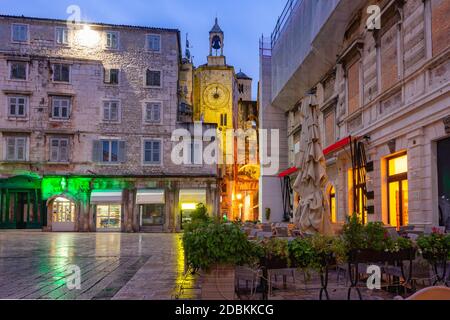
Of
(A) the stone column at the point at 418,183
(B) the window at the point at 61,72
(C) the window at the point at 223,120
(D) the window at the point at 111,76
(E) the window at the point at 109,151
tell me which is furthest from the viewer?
(C) the window at the point at 223,120

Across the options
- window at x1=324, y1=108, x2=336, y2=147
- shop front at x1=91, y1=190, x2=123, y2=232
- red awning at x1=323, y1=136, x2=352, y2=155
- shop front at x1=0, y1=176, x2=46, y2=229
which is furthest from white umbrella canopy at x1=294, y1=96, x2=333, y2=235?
shop front at x1=0, y1=176, x2=46, y2=229

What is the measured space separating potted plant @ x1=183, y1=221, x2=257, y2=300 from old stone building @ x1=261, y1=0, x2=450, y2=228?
246 inches

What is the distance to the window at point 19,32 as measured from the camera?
35.8 m

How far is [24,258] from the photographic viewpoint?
13.5 m

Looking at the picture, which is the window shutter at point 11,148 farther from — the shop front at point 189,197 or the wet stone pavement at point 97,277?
the wet stone pavement at point 97,277

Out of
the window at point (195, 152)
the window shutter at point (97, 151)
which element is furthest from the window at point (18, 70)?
the window at point (195, 152)

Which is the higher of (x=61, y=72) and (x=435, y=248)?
(x=61, y=72)

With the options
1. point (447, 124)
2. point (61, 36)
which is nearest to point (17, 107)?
point (61, 36)

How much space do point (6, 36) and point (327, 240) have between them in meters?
36.0

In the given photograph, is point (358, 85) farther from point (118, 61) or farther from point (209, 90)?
point (209, 90)

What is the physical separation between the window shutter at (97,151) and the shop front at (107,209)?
2.46m

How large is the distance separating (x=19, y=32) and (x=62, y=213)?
46.7ft

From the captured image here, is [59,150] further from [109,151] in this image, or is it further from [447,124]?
[447,124]

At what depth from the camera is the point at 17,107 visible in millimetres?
34406
